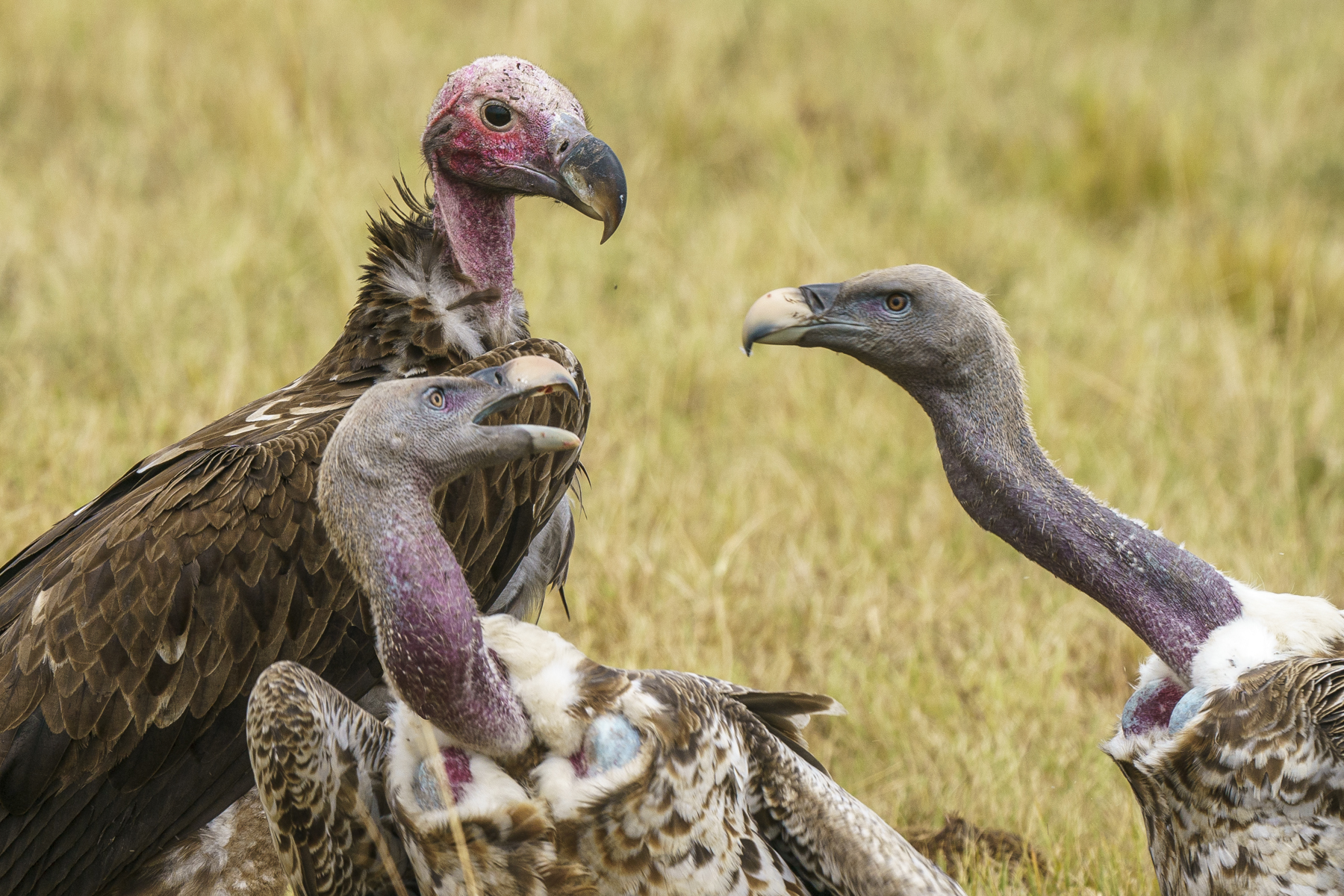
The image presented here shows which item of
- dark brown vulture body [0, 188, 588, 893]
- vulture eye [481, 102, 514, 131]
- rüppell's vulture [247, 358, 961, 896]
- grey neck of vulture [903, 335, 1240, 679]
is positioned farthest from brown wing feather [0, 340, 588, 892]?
grey neck of vulture [903, 335, 1240, 679]

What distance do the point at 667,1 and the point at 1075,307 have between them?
3.16 meters

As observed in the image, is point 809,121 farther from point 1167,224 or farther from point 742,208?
point 1167,224

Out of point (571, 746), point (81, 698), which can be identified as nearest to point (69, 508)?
point (81, 698)

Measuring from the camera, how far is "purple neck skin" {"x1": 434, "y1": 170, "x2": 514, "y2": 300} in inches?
151

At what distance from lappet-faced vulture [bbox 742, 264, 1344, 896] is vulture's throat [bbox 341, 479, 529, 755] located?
746 mm

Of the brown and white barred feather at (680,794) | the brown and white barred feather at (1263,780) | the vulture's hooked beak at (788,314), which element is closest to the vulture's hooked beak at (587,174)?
the vulture's hooked beak at (788,314)

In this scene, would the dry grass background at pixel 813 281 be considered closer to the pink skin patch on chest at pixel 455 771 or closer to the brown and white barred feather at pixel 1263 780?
the brown and white barred feather at pixel 1263 780

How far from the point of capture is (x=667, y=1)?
28.5 feet

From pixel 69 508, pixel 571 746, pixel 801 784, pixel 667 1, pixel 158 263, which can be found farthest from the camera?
pixel 667 1

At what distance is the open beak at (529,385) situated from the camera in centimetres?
262

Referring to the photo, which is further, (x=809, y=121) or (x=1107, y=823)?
(x=809, y=121)

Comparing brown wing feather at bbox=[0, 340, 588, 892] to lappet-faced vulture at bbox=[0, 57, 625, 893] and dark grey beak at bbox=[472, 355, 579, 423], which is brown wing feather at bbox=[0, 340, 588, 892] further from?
dark grey beak at bbox=[472, 355, 579, 423]

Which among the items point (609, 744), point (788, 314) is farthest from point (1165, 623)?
point (609, 744)

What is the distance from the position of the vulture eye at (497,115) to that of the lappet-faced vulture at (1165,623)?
3.28 ft
